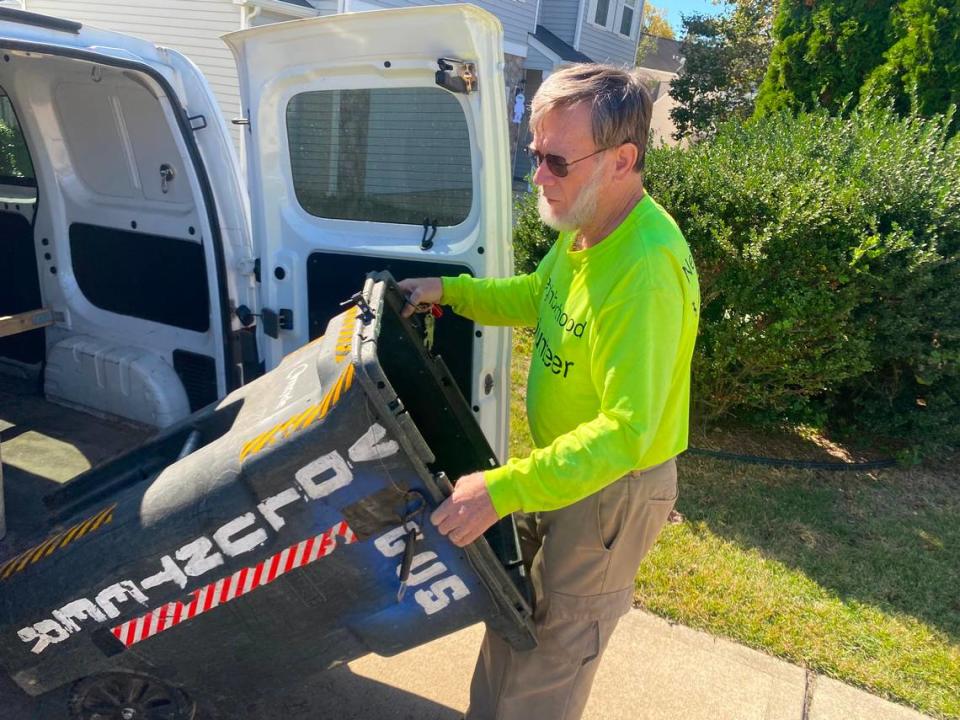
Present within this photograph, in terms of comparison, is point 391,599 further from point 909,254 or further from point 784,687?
point 909,254

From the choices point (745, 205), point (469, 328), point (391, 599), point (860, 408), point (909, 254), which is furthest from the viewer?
point (860, 408)

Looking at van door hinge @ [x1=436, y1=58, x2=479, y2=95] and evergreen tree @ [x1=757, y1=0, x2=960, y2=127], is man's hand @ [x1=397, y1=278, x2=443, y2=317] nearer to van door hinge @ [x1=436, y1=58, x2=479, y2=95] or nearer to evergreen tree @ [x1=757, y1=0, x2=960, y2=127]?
van door hinge @ [x1=436, y1=58, x2=479, y2=95]

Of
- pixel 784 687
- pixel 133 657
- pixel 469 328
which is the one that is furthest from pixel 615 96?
pixel 784 687

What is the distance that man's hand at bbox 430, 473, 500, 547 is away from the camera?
1593 millimetres

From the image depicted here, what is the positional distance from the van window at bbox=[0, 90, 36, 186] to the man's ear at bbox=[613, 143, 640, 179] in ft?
10.5

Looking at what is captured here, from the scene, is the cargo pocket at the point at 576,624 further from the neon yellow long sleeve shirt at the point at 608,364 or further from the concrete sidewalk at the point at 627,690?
the concrete sidewalk at the point at 627,690

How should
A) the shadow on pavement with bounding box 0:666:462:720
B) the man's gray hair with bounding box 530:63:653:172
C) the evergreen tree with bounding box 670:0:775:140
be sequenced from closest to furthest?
the man's gray hair with bounding box 530:63:653:172
the shadow on pavement with bounding box 0:666:462:720
the evergreen tree with bounding box 670:0:775:140

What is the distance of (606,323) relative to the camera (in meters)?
1.66

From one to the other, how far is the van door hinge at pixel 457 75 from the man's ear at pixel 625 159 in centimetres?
75

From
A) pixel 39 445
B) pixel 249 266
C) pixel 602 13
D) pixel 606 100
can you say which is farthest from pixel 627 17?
pixel 606 100

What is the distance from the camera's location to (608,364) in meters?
1.63

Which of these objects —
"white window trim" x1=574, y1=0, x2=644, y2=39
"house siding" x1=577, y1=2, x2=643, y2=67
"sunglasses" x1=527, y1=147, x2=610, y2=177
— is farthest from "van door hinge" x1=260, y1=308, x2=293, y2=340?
"white window trim" x1=574, y1=0, x2=644, y2=39

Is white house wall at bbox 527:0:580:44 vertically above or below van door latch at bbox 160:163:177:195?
above

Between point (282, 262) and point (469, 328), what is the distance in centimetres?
82
